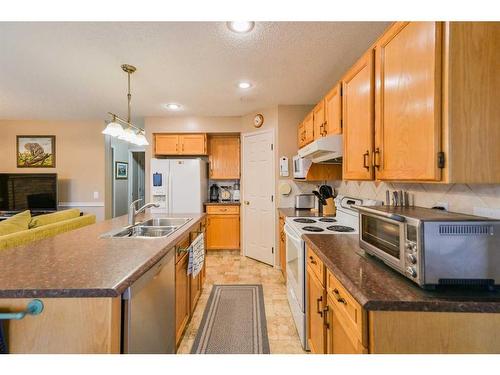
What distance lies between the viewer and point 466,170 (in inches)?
34.7

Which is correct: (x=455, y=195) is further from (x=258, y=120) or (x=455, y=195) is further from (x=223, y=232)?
(x=223, y=232)

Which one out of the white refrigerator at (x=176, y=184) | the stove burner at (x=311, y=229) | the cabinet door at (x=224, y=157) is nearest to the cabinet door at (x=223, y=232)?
the white refrigerator at (x=176, y=184)

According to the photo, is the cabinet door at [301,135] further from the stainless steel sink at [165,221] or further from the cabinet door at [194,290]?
the cabinet door at [194,290]

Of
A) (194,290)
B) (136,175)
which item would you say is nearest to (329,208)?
(194,290)

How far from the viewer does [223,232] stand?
4.07m

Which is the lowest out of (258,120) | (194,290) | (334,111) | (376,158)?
(194,290)

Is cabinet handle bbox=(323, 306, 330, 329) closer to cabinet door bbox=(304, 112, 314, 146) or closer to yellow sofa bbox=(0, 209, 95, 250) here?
cabinet door bbox=(304, 112, 314, 146)

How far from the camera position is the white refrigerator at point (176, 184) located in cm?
382

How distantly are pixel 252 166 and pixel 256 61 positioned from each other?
1816mm

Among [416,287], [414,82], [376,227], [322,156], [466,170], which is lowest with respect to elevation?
[416,287]

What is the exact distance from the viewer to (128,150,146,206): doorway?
18.6 feet

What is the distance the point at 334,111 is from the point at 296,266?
1437 mm
